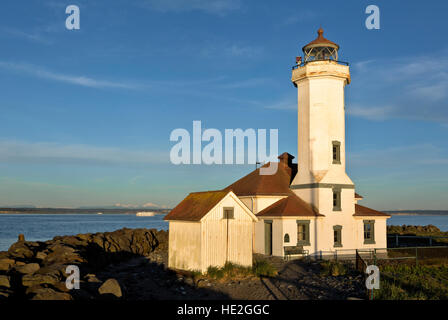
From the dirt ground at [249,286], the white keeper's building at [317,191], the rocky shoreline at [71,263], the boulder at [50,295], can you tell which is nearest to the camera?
the boulder at [50,295]

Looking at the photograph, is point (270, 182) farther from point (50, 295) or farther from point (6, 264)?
point (50, 295)

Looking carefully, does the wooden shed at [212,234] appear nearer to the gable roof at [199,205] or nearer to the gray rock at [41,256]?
the gable roof at [199,205]

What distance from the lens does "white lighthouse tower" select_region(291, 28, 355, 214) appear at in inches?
1114

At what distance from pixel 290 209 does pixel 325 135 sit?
5.46m

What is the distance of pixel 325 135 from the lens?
2850 centimetres

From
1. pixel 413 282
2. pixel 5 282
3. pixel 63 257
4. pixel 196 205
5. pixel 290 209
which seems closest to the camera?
pixel 5 282

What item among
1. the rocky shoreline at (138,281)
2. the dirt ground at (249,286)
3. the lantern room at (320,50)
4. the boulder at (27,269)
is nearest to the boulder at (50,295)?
the rocky shoreline at (138,281)

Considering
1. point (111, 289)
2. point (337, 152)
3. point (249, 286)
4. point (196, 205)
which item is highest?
point (337, 152)

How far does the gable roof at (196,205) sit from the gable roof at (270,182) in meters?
7.17

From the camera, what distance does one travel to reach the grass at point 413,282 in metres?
14.6

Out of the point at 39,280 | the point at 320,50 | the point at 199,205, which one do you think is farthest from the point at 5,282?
the point at 320,50
